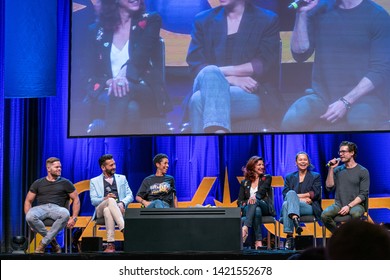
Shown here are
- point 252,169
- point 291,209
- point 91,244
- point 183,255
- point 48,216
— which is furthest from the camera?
point 252,169

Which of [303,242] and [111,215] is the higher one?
[111,215]

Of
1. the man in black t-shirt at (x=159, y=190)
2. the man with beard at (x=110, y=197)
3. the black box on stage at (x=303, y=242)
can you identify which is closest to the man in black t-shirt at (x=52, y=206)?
the man with beard at (x=110, y=197)

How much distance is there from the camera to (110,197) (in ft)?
19.7

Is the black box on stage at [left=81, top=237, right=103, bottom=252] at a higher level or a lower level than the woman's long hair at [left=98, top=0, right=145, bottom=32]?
lower

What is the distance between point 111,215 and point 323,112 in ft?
7.24

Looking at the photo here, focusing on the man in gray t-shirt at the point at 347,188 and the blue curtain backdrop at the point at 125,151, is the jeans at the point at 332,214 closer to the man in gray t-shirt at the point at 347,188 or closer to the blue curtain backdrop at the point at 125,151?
the man in gray t-shirt at the point at 347,188

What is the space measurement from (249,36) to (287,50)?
1.28 ft

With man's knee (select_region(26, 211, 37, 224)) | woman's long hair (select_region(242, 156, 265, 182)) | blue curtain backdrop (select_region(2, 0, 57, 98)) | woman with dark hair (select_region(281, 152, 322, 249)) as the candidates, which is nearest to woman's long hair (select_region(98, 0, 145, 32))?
blue curtain backdrop (select_region(2, 0, 57, 98))

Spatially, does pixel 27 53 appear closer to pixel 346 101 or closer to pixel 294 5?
pixel 294 5

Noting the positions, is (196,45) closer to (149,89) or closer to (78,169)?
(149,89)

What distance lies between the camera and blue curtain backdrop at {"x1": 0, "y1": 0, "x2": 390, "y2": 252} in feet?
23.6

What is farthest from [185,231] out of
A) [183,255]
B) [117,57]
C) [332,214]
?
[117,57]

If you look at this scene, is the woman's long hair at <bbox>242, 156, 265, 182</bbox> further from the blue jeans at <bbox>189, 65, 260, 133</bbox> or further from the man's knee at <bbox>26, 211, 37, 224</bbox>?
the man's knee at <bbox>26, 211, 37, 224</bbox>

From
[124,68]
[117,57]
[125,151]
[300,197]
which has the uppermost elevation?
[117,57]
